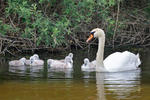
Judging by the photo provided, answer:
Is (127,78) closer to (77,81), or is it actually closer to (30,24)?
(77,81)

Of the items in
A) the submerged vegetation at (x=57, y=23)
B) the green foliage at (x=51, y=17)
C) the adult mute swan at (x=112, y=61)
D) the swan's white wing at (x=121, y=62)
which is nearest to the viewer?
the adult mute swan at (x=112, y=61)

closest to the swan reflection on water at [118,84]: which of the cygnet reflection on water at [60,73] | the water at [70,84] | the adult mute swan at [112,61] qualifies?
the water at [70,84]

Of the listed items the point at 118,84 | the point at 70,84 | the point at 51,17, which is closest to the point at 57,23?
the point at 51,17

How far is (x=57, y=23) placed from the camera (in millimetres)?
13617

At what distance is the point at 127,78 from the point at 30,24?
16.4 ft

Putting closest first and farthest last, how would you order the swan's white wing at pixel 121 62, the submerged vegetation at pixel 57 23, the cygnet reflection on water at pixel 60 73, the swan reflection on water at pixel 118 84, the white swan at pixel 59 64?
the swan reflection on water at pixel 118 84 → the cygnet reflection on water at pixel 60 73 → the swan's white wing at pixel 121 62 → the white swan at pixel 59 64 → the submerged vegetation at pixel 57 23

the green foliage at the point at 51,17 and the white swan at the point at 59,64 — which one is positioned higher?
the green foliage at the point at 51,17

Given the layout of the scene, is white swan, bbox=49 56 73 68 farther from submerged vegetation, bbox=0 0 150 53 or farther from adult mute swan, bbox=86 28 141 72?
submerged vegetation, bbox=0 0 150 53

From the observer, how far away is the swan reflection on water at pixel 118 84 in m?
8.11

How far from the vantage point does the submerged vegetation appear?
13.3 meters

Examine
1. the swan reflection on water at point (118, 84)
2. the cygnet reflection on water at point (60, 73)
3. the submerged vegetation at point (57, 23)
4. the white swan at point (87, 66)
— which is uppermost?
the submerged vegetation at point (57, 23)

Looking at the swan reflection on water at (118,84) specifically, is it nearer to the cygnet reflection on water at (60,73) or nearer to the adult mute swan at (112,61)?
the adult mute swan at (112,61)

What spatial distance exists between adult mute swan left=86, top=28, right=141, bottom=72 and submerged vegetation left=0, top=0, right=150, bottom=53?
1621 millimetres

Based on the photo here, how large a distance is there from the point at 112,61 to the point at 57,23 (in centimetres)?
269
